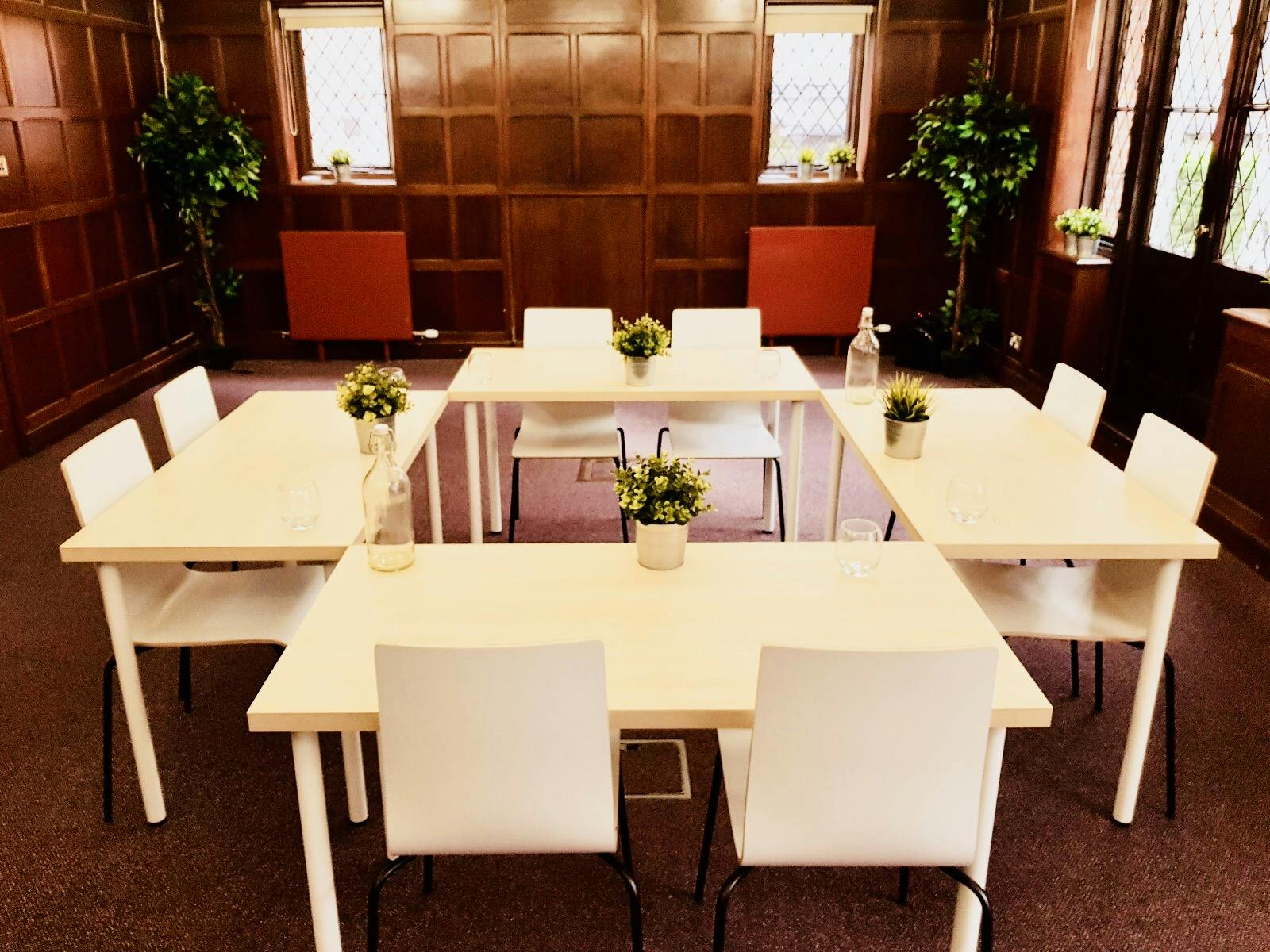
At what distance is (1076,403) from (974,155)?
3390 millimetres

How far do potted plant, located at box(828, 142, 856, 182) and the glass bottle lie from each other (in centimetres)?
539

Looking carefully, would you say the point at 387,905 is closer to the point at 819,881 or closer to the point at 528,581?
the point at 528,581

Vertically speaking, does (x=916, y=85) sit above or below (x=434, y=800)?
above

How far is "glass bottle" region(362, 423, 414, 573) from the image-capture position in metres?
2.23

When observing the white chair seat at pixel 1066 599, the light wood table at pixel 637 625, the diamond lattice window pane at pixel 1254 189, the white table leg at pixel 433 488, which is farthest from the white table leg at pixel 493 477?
the diamond lattice window pane at pixel 1254 189

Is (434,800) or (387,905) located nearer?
(434,800)

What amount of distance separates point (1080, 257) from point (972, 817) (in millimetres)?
4435

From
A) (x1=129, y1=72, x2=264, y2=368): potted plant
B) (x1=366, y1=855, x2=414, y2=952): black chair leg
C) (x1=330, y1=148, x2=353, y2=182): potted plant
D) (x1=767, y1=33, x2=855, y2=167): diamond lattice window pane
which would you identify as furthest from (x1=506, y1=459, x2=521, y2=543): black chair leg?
(x1=767, y1=33, x2=855, y2=167): diamond lattice window pane

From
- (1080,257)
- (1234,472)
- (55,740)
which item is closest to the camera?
(55,740)

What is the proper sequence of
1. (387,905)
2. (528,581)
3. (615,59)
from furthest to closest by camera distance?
(615,59)
(387,905)
(528,581)

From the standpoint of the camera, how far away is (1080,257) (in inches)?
216

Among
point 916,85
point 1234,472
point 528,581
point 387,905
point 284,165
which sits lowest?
point 387,905

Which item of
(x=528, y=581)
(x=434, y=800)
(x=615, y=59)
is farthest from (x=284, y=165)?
(x=434, y=800)

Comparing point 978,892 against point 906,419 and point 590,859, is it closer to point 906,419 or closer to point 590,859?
point 590,859
